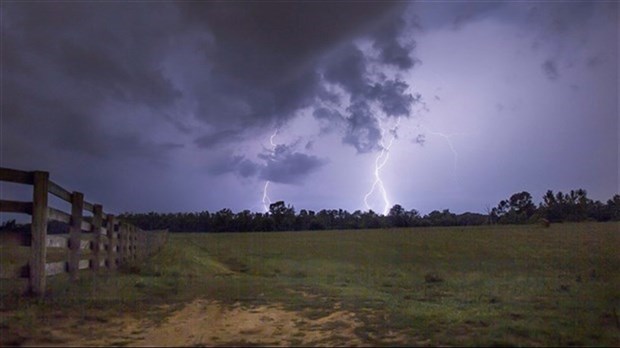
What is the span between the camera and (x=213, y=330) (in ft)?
22.2

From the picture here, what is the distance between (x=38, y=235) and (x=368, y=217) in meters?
82.9

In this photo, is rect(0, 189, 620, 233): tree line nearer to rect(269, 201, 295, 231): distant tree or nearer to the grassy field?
rect(269, 201, 295, 231): distant tree

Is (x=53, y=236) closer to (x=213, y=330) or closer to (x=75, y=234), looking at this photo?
(x=75, y=234)

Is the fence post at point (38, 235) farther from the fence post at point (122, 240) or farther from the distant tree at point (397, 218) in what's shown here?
the distant tree at point (397, 218)

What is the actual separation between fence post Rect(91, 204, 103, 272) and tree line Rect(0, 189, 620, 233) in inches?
2570

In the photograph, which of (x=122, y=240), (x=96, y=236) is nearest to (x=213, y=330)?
(x=96, y=236)

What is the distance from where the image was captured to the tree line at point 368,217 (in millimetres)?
76625

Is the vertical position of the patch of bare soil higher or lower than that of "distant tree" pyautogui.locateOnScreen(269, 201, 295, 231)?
lower

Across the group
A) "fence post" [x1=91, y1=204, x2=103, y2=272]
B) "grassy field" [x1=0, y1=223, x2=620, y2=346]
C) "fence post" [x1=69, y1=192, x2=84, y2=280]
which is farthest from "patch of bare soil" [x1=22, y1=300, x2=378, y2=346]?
"fence post" [x1=91, y1=204, x2=103, y2=272]

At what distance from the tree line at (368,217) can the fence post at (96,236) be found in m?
65.3

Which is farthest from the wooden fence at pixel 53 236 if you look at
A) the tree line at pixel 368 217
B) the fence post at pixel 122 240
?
the tree line at pixel 368 217

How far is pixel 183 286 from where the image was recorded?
1147 cm

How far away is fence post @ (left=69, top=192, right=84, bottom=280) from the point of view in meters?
9.55

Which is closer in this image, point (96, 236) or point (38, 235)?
point (38, 235)
